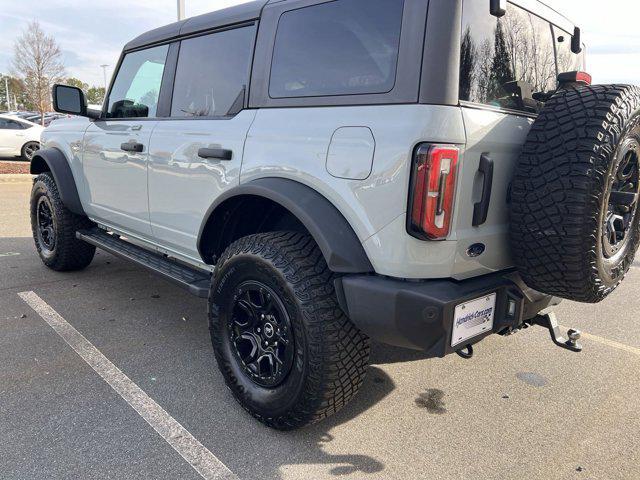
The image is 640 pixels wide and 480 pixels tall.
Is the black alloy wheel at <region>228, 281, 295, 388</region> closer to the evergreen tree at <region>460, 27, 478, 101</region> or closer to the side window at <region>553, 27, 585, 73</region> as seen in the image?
the evergreen tree at <region>460, 27, 478, 101</region>

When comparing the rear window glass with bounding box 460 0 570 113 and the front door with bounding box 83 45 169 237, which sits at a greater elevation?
the rear window glass with bounding box 460 0 570 113

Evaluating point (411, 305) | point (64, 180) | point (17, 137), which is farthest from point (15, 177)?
point (411, 305)

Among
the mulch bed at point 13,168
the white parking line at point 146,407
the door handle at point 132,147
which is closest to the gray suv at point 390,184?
the white parking line at point 146,407

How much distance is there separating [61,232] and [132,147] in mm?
1610

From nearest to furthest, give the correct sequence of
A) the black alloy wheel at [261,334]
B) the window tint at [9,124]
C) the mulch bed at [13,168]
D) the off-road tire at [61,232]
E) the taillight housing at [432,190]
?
the taillight housing at [432,190]
the black alloy wheel at [261,334]
the off-road tire at [61,232]
the mulch bed at [13,168]
the window tint at [9,124]

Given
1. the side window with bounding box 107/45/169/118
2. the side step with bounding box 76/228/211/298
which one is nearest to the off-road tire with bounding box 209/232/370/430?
the side step with bounding box 76/228/211/298

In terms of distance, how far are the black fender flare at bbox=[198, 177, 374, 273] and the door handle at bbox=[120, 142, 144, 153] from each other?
4.69 ft

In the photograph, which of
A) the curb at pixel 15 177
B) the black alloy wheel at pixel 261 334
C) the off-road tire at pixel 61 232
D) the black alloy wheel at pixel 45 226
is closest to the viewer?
the black alloy wheel at pixel 261 334

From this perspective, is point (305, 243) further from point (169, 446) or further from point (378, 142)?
point (169, 446)

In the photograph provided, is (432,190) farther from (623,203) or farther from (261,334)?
(261,334)

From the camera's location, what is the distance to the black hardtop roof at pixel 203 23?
2.81 m

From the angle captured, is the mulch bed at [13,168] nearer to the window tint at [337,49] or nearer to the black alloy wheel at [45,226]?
the black alloy wheel at [45,226]

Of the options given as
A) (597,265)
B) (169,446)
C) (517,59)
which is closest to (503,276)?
(597,265)

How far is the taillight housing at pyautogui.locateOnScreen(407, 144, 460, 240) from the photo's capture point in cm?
190
